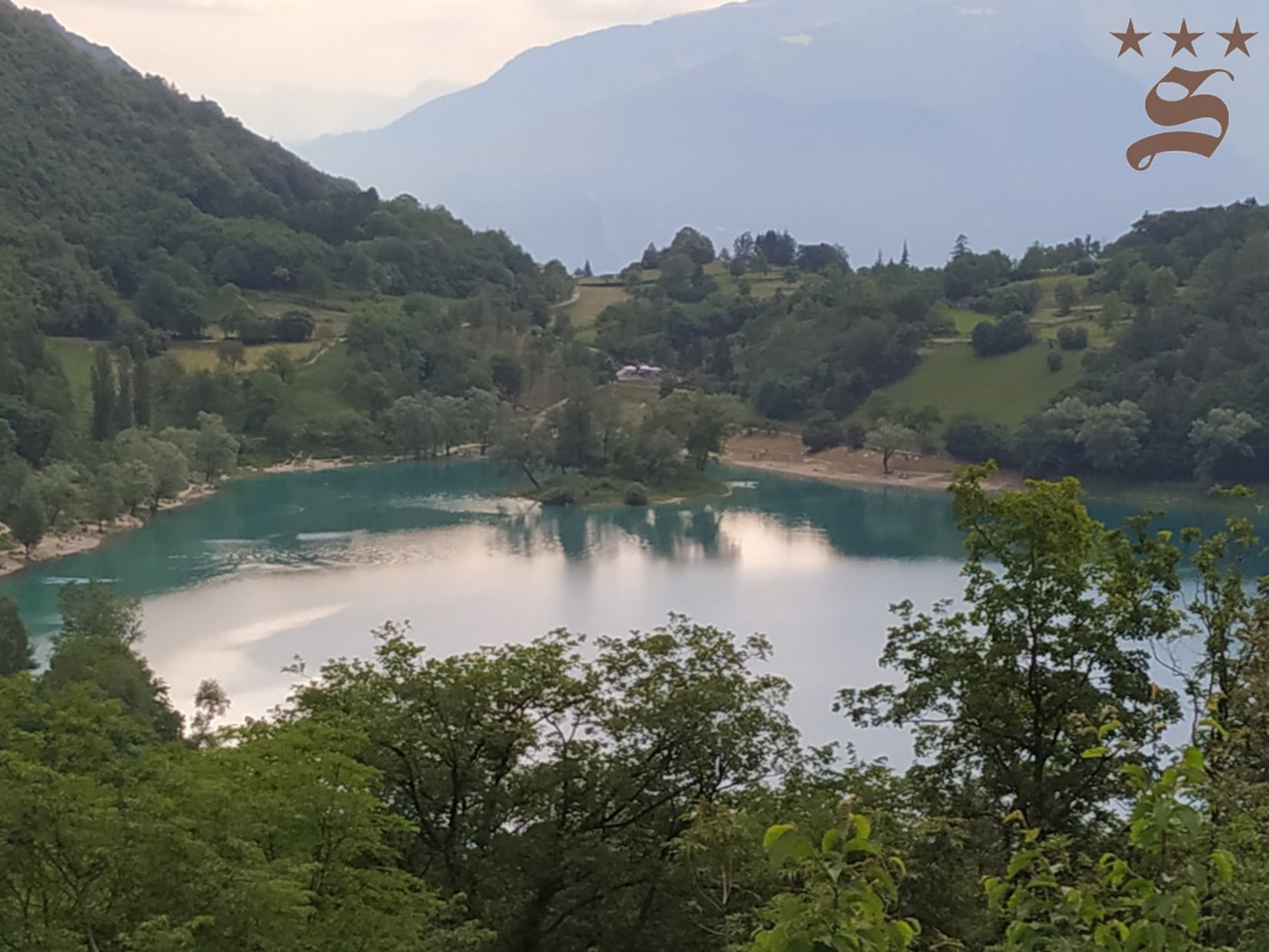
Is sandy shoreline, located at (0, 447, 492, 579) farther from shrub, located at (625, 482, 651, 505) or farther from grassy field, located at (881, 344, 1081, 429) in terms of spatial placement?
grassy field, located at (881, 344, 1081, 429)

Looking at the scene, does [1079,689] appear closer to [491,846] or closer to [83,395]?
[491,846]

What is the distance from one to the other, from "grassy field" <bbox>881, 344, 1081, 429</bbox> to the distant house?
839 cm

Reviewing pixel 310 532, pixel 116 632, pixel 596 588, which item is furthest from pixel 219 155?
pixel 116 632

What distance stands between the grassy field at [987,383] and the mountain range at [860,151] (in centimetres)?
8822

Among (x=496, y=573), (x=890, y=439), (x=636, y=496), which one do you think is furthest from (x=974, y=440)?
(x=496, y=573)

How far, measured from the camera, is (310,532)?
1055 inches

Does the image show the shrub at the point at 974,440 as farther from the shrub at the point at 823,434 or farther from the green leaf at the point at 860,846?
the green leaf at the point at 860,846

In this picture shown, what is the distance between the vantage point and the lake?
58.2 ft

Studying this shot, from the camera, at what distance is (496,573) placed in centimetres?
2316

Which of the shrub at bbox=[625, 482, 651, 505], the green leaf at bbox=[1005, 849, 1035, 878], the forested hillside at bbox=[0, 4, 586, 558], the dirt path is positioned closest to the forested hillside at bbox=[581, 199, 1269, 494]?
the dirt path

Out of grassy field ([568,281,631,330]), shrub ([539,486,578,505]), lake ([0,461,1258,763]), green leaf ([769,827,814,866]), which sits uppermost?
grassy field ([568,281,631,330])

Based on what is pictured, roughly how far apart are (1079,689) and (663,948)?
243 cm

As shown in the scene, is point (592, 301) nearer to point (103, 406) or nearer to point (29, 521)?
point (103, 406)

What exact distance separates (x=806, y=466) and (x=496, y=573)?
15588 millimetres
